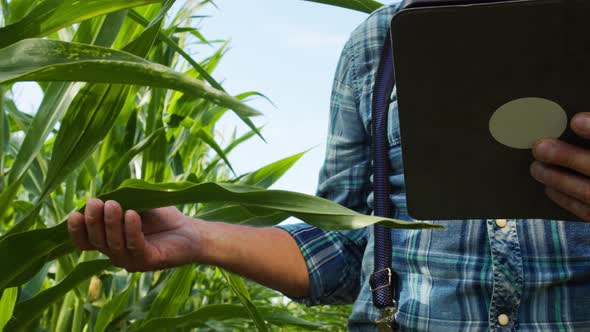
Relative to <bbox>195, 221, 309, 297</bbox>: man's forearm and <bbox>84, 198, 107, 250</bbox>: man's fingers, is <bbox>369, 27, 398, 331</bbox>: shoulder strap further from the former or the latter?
<bbox>84, 198, 107, 250</bbox>: man's fingers

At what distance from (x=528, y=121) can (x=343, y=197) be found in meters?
0.34

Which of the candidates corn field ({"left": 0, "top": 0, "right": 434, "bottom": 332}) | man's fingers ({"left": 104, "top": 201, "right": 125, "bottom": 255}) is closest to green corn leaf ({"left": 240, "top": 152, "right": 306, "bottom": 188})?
corn field ({"left": 0, "top": 0, "right": 434, "bottom": 332})

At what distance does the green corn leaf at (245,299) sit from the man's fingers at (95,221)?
190 millimetres

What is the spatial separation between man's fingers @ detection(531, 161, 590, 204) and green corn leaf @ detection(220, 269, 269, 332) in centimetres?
29

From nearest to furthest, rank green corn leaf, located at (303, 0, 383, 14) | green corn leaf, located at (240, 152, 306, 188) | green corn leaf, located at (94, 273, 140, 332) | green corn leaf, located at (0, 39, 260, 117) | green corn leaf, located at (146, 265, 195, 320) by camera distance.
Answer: green corn leaf, located at (0, 39, 260, 117) < green corn leaf, located at (303, 0, 383, 14) < green corn leaf, located at (94, 273, 140, 332) < green corn leaf, located at (146, 265, 195, 320) < green corn leaf, located at (240, 152, 306, 188)

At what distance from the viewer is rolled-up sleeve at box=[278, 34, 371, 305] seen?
28.4 inches

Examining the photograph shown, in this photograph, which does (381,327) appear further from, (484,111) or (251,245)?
(484,111)

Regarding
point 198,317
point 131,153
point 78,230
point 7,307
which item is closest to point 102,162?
point 131,153

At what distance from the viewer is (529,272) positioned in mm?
570

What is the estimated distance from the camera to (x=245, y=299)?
642 millimetres

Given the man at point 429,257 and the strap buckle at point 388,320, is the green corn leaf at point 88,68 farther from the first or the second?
the strap buckle at point 388,320

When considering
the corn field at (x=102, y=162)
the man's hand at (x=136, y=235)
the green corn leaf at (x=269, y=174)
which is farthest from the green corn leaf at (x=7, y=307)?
the green corn leaf at (x=269, y=174)

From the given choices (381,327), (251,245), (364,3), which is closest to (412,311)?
(381,327)

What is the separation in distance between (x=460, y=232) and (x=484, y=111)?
0.19m
